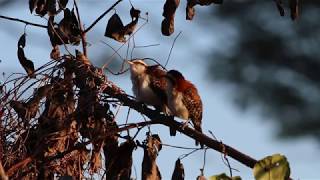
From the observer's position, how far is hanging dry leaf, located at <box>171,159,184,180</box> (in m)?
2.71

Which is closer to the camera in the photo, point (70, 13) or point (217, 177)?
point (217, 177)

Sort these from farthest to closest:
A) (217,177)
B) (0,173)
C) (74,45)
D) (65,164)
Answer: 1. (74,45)
2. (65,164)
3. (0,173)
4. (217,177)

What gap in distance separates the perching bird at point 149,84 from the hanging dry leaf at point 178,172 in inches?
37.6

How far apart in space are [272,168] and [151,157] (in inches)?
38.7

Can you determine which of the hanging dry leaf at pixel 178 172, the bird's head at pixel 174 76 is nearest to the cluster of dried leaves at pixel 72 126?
the hanging dry leaf at pixel 178 172

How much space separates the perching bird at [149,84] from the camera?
376 centimetres

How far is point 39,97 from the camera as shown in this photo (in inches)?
110

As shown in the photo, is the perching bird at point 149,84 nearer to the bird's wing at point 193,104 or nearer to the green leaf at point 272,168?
the bird's wing at point 193,104

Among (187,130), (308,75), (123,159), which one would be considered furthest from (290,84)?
(123,159)

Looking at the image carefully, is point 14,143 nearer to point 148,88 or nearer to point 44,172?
point 44,172

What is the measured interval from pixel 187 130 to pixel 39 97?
0.50m

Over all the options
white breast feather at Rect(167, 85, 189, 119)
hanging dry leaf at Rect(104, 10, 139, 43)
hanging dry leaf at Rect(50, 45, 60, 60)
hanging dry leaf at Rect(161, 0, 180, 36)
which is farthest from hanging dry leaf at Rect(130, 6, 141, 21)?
white breast feather at Rect(167, 85, 189, 119)

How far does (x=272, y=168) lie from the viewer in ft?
6.02

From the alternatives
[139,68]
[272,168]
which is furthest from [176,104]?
[272,168]
